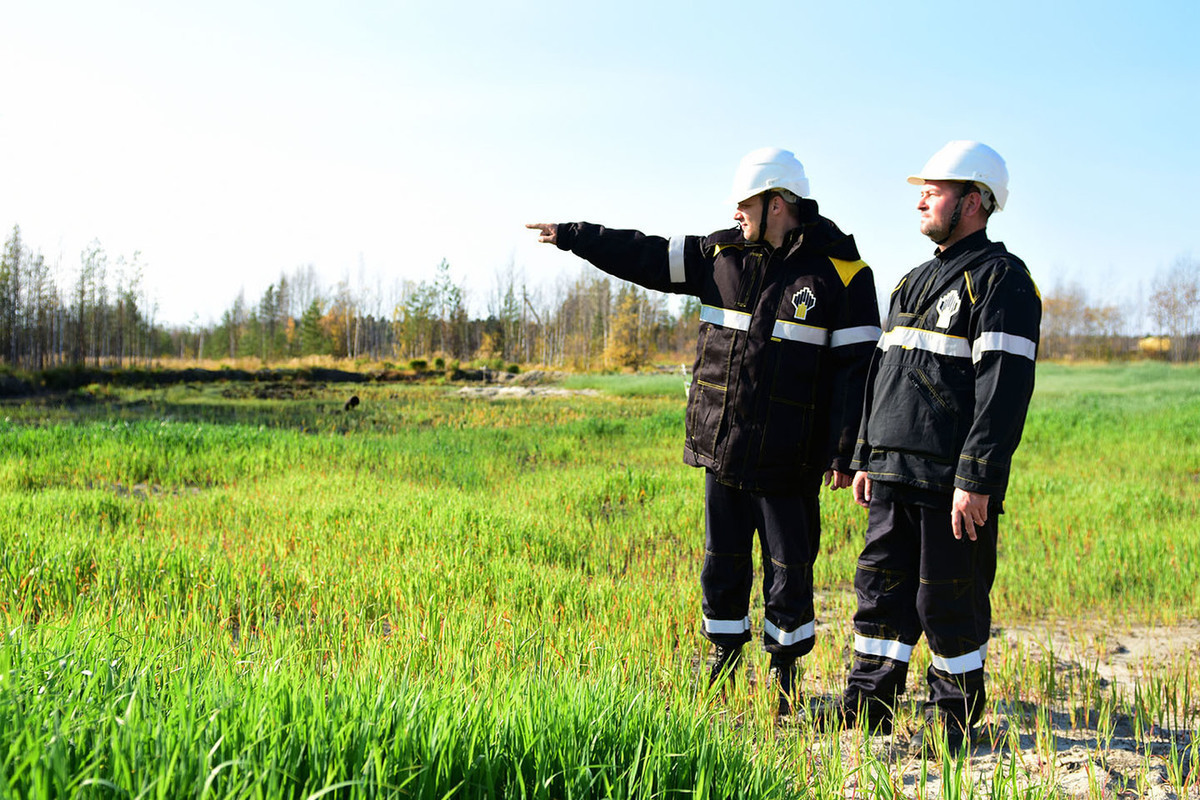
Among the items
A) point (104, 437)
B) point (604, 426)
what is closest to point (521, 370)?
point (604, 426)

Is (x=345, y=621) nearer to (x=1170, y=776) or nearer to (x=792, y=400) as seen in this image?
(x=792, y=400)

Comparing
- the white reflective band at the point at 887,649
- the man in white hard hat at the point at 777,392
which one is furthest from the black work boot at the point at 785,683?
the white reflective band at the point at 887,649

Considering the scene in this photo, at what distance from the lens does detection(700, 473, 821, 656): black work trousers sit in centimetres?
314

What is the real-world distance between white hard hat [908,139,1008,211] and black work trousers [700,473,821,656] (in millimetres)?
1376

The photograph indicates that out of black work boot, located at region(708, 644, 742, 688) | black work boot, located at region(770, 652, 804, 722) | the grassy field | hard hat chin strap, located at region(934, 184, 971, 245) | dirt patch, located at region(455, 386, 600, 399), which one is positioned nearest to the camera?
the grassy field

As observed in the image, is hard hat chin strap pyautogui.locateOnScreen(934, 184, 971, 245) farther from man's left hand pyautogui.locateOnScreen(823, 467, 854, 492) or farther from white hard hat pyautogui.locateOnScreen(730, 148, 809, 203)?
man's left hand pyautogui.locateOnScreen(823, 467, 854, 492)

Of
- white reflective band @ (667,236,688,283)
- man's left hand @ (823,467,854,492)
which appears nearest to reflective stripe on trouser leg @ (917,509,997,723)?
man's left hand @ (823,467,854,492)

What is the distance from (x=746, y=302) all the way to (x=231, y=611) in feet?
10.1

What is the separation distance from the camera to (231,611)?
12.9ft

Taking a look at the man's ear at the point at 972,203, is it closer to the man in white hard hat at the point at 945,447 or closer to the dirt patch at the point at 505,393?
the man in white hard hat at the point at 945,447

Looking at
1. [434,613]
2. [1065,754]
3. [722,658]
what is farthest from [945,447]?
[434,613]

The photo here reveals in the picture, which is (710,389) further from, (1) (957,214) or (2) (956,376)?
(1) (957,214)

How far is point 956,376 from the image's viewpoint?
2768mm

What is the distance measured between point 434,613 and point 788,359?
2074 mm
